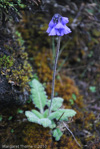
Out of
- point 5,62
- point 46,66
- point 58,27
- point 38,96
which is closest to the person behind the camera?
point 58,27

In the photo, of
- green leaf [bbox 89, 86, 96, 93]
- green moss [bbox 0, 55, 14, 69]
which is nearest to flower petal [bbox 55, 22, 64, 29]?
green moss [bbox 0, 55, 14, 69]

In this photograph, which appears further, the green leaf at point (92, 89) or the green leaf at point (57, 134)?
Answer: the green leaf at point (92, 89)

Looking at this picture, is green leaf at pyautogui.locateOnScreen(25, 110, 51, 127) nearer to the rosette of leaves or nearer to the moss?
the rosette of leaves

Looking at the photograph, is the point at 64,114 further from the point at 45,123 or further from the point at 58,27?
the point at 58,27

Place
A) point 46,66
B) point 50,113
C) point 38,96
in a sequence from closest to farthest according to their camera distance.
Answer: point 50,113, point 38,96, point 46,66

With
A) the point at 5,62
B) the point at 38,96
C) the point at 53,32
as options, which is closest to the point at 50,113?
the point at 38,96

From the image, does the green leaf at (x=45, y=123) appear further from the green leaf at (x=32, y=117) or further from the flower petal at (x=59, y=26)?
the flower petal at (x=59, y=26)

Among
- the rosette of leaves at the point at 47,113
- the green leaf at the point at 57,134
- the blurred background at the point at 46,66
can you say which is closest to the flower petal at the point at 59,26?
the blurred background at the point at 46,66

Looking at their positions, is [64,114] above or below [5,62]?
below

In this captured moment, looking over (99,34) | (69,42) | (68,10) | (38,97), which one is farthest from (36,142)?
(99,34)
